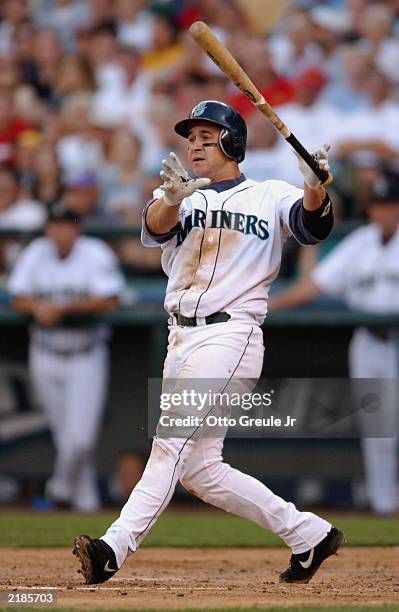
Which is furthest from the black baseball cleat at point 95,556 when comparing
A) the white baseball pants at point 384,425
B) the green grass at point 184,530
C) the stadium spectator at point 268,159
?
the stadium spectator at point 268,159

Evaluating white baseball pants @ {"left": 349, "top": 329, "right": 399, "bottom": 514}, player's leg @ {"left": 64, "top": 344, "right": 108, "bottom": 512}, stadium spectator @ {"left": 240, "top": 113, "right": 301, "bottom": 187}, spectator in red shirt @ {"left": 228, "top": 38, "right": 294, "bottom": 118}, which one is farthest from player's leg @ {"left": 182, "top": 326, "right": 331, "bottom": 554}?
spectator in red shirt @ {"left": 228, "top": 38, "right": 294, "bottom": 118}

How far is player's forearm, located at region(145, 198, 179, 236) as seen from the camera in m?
4.32

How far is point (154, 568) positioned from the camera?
17.7ft

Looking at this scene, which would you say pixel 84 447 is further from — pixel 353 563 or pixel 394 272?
pixel 353 563

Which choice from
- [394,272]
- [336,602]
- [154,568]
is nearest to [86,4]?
[394,272]

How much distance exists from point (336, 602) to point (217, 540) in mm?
2572

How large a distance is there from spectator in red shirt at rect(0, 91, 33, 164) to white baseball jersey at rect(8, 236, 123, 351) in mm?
1729

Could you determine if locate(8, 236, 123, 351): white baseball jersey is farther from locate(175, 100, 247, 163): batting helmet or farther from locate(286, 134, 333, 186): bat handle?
locate(286, 134, 333, 186): bat handle

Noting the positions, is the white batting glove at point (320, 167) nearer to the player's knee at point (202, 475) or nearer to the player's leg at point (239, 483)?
the player's leg at point (239, 483)

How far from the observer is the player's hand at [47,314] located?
859 centimetres

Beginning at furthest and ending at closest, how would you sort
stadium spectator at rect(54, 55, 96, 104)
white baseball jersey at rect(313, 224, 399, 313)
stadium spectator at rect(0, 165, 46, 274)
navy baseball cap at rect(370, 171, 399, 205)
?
stadium spectator at rect(54, 55, 96, 104), stadium spectator at rect(0, 165, 46, 274), white baseball jersey at rect(313, 224, 399, 313), navy baseball cap at rect(370, 171, 399, 205)

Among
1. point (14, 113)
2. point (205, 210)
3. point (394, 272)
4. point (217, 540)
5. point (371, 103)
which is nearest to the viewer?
point (205, 210)

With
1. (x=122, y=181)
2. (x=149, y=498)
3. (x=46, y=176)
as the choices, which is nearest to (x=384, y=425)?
(x=122, y=181)

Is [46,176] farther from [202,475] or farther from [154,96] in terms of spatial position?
[202,475]
